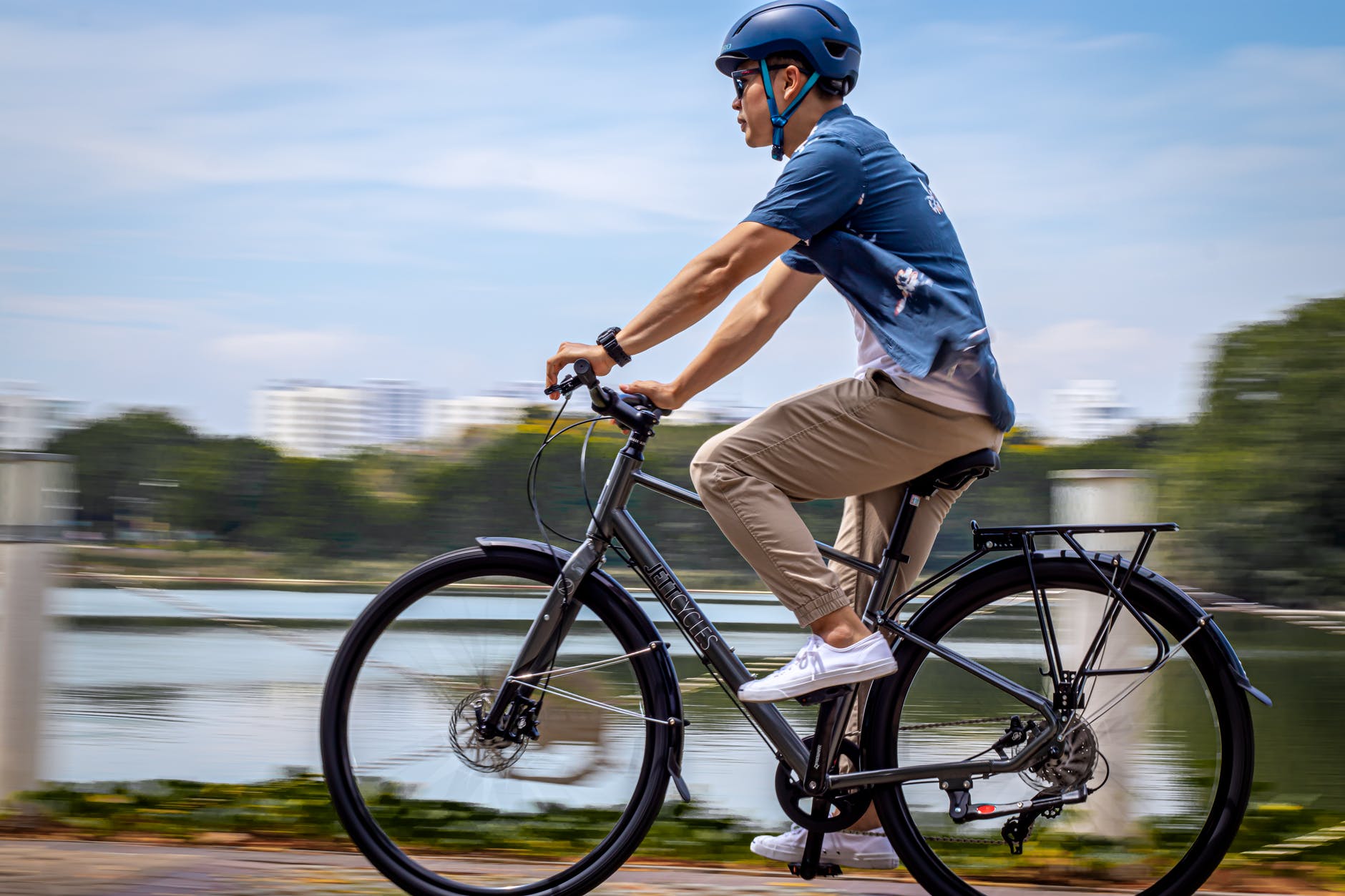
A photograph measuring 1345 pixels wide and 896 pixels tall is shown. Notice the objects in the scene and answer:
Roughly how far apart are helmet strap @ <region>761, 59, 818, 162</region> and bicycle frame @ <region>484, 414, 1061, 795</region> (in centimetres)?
77

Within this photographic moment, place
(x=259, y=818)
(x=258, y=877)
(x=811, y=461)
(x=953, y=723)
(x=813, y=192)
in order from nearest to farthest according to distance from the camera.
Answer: (x=813, y=192) → (x=811, y=461) → (x=953, y=723) → (x=258, y=877) → (x=259, y=818)

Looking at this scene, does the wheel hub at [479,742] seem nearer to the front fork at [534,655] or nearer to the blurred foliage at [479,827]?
the front fork at [534,655]

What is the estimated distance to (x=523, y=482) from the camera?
4984 millimetres

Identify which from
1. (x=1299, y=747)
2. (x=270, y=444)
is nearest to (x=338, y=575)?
(x=270, y=444)

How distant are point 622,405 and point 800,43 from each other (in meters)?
0.94

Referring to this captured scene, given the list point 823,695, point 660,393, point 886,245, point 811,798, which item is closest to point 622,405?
point 660,393

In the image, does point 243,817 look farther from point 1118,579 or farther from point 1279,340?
point 1279,340

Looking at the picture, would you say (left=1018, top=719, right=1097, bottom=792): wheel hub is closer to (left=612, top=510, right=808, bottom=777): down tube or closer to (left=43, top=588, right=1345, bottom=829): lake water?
(left=43, top=588, right=1345, bottom=829): lake water

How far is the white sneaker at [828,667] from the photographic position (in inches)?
107

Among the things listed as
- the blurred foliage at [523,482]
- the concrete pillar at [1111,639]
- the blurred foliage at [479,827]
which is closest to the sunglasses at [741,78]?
the concrete pillar at [1111,639]

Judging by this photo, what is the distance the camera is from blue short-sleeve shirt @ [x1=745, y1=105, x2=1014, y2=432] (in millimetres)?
2635

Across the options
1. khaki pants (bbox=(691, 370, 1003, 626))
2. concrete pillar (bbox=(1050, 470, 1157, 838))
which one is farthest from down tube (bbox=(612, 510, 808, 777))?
concrete pillar (bbox=(1050, 470, 1157, 838))

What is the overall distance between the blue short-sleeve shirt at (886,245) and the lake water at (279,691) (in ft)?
2.48

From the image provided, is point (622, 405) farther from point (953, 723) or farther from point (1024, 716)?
point (1024, 716)
